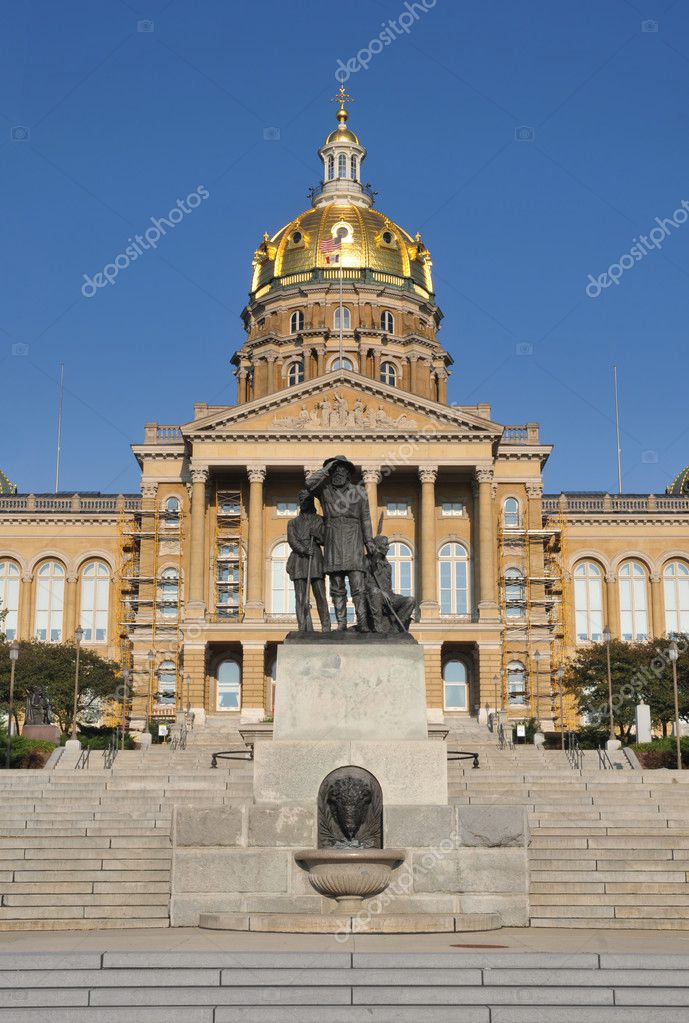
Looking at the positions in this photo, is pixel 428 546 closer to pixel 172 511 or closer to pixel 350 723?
pixel 172 511

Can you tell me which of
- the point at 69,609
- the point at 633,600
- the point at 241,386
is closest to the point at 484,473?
the point at 633,600

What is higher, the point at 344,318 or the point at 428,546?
the point at 344,318

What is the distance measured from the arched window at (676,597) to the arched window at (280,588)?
2259cm

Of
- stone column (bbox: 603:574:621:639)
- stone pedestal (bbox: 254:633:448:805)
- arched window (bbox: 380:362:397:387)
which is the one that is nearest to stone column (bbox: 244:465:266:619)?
stone column (bbox: 603:574:621:639)

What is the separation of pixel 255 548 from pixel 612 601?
22.6 metres

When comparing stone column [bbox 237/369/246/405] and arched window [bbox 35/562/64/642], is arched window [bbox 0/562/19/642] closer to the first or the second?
arched window [bbox 35/562/64/642]

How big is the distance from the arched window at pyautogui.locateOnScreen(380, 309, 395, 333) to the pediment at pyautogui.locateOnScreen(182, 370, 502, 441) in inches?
837

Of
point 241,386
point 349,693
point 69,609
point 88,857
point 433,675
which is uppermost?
point 241,386

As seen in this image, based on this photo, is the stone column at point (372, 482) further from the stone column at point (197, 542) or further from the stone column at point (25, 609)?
the stone column at point (25, 609)

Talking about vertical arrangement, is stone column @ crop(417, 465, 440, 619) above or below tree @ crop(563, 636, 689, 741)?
above

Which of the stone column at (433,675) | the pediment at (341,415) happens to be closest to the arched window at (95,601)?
the pediment at (341,415)

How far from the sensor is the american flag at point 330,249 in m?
89.5

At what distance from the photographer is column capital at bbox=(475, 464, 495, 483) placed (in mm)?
67188

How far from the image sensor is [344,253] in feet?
294
